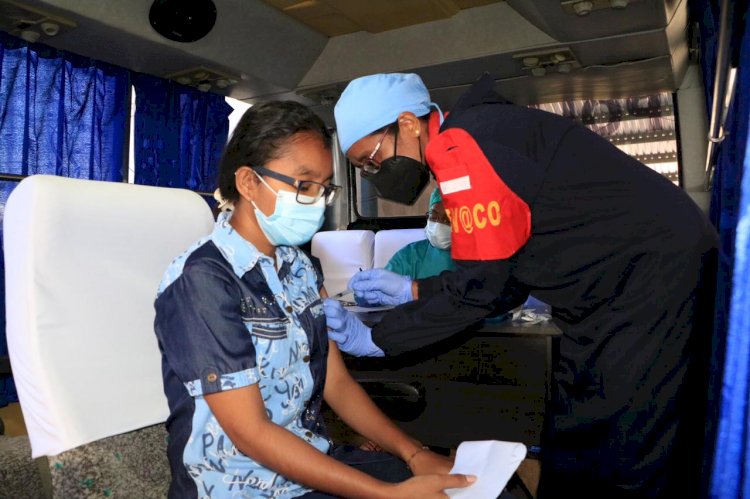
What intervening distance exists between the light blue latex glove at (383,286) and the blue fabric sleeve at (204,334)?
995mm

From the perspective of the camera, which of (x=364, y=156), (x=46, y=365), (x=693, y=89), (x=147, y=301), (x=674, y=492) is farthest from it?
(x=693, y=89)

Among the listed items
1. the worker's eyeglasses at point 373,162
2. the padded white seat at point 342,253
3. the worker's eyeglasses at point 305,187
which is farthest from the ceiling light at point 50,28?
the worker's eyeglasses at point 305,187

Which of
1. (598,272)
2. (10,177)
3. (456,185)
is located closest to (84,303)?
(456,185)

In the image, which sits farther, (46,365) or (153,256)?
(153,256)

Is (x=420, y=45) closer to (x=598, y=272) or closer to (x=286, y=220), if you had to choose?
(x=286, y=220)

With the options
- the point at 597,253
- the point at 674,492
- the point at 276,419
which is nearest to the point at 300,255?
the point at 276,419

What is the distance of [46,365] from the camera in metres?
1.08

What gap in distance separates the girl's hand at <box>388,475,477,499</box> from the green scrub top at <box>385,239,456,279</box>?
1863 mm

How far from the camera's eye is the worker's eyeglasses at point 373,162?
163 cm

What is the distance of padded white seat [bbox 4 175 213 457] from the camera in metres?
1.09

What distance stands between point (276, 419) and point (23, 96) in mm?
3447

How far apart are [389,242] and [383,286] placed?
1603 mm

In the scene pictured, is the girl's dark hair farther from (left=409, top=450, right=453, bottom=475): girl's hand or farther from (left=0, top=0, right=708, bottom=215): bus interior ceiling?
(left=0, top=0, right=708, bottom=215): bus interior ceiling

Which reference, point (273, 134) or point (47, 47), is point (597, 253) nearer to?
point (273, 134)
